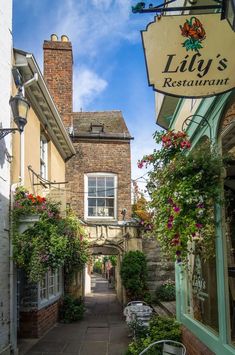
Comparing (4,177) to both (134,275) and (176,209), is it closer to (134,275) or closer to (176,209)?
(176,209)

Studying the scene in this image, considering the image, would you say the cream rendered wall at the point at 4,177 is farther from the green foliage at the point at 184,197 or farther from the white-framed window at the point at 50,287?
the green foliage at the point at 184,197

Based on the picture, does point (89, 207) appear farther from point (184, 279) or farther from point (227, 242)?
point (227, 242)

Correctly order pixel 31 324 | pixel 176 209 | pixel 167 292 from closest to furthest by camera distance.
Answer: pixel 176 209, pixel 31 324, pixel 167 292

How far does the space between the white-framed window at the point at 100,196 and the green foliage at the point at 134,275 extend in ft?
11.5

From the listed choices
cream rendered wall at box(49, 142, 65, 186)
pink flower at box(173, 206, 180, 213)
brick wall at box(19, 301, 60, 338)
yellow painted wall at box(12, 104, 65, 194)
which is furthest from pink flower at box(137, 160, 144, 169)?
cream rendered wall at box(49, 142, 65, 186)

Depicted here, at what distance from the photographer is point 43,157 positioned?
1336 centimetres

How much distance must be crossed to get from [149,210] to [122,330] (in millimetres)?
8130

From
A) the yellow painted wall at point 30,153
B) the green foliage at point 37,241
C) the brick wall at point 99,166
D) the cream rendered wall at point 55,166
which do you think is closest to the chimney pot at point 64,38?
the brick wall at point 99,166

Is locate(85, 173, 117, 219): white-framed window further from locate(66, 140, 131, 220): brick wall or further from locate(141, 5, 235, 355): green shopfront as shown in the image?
locate(141, 5, 235, 355): green shopfront

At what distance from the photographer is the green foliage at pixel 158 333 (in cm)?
793

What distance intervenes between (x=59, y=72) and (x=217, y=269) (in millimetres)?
15062

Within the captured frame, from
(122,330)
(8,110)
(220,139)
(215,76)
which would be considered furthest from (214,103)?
(122,330)

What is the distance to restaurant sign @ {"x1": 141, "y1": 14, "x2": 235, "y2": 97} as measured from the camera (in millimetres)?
4191

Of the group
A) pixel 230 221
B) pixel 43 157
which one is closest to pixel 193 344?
pixel 230 221
